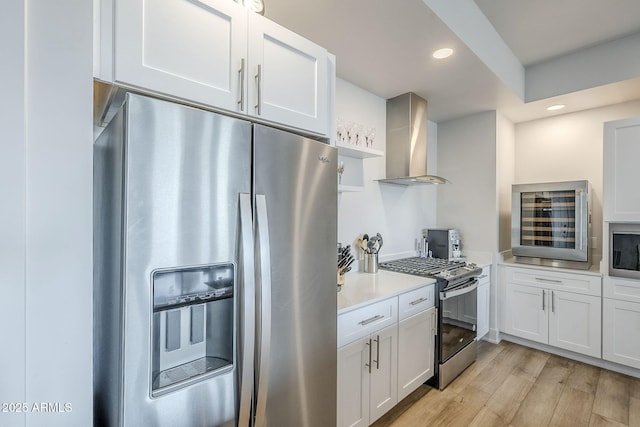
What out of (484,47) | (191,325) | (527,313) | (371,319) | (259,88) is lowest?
(527,313)

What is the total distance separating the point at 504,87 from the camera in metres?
2.64

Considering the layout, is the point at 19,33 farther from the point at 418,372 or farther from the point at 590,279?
the point at 590,279

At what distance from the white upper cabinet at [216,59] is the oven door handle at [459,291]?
165 cm

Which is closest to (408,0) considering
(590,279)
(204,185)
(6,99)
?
(204,185)

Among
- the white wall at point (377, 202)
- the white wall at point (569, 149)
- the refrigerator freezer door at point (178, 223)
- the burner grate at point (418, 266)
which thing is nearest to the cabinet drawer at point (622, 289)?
the white wall at point (569, 149)

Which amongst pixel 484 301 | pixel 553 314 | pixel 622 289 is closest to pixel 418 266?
pixel 484 301

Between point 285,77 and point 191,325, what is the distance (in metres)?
1.10

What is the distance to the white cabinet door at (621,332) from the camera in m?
2.47

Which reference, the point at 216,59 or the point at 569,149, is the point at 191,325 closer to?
the point at 216,59

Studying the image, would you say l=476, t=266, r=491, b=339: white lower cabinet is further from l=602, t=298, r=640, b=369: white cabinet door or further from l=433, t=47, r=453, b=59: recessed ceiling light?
l=433, t=47, r=453, b=59: recessed ceiling light

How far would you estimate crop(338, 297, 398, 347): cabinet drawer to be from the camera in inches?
63.9

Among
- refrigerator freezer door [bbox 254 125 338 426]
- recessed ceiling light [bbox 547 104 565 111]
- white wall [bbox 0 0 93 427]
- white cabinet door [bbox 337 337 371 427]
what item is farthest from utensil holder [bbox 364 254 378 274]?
recessed ceiling light [bbox 547 104 565 111]

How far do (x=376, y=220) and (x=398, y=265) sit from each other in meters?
0.47

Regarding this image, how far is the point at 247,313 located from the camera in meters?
1.03
